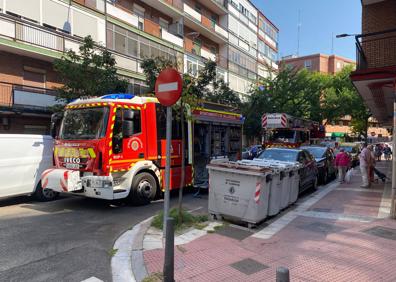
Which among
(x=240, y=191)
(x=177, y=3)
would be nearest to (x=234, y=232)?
(x=240, y=191)

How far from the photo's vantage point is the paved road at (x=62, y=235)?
469cm

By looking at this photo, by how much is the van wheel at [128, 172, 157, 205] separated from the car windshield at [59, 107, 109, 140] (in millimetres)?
1598

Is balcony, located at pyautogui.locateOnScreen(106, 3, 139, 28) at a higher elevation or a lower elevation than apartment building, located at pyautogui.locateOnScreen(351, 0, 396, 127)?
higher

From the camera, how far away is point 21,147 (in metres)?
9.15

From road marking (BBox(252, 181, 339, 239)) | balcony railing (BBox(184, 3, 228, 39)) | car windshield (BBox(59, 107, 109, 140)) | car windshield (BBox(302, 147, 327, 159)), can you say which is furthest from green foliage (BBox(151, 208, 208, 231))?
balcony railing (BBox(184, 3, 228, 39))

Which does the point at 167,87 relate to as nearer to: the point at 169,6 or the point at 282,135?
the point at 282,135

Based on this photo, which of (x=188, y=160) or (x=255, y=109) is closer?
(x=188, y=160)

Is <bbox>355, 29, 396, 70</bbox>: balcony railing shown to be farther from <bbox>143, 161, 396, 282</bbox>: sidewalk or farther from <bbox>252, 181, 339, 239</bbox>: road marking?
<bbox>143, 161, 396, 282</bbox>: sidewalk

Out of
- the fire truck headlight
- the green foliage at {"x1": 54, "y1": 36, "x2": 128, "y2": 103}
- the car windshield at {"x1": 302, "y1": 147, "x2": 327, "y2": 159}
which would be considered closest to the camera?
the fire truck headlight

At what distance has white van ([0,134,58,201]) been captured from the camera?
8758 mm

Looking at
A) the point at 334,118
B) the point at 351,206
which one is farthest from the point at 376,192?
the point at 334,118

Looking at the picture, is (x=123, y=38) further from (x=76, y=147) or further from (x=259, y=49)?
(x=259, y=49)

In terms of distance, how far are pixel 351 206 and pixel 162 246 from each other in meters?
5.95

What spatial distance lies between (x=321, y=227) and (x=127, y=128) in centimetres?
518
